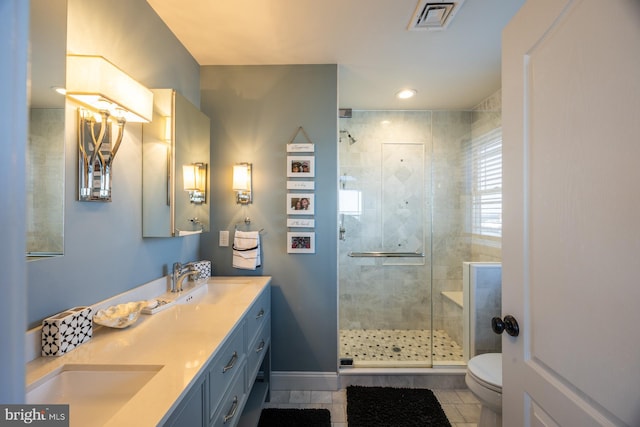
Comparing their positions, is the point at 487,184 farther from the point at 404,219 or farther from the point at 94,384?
the point at 94,384

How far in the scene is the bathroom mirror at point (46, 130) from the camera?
0.88 meters

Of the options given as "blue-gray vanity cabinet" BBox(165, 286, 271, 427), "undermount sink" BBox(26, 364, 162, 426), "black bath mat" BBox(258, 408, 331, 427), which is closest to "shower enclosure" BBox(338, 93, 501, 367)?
"black bath mat" BBox(258, 408, 331, 427)

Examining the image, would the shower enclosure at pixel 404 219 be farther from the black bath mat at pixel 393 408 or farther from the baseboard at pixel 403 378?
the black bath mat at pixel 393 408

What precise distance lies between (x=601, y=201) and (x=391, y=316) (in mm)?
2529

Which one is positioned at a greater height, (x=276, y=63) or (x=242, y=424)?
(x=276, y=63)

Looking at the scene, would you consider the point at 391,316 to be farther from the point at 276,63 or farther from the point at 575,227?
the point at 276,63

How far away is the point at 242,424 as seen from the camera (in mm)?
1607

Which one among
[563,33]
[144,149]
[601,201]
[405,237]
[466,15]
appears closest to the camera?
[601,201]

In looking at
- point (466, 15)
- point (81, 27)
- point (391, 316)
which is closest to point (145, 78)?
point (81, 27)

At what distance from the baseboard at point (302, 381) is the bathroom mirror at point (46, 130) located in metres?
1.73

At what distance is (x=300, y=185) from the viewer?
82.8 inches

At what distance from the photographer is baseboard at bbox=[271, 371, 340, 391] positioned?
2.08 metres

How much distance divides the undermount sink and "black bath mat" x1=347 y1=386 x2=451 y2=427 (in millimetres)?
1454

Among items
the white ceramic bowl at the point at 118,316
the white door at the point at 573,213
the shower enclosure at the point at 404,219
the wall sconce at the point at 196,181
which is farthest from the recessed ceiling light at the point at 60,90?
the shower enclosure at the point at 404,219
